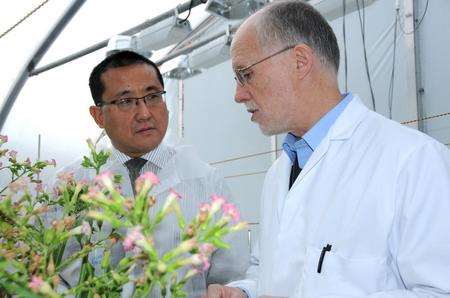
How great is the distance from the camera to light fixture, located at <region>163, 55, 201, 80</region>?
5090 millimetres

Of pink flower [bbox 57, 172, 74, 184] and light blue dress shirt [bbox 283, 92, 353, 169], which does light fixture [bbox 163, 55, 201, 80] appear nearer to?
light blue dress shirt [bbox 283, 92, 353, 169]

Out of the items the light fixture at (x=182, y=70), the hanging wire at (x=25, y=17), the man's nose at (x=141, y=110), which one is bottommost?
the man's nose at (x=141, y=110)

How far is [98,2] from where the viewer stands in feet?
20.1

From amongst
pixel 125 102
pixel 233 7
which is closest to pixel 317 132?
pixel 125 102

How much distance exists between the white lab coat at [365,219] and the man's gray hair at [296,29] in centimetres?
16

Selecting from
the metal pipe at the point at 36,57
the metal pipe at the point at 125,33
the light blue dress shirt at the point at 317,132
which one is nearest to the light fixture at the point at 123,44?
the metal pipe at the point at 125,33

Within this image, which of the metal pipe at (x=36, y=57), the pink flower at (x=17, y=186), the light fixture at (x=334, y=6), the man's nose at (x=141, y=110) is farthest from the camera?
the metal pipe at (x=36, y=57)

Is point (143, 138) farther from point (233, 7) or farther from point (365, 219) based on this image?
point (233, 7)

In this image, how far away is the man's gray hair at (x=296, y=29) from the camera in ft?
4.63

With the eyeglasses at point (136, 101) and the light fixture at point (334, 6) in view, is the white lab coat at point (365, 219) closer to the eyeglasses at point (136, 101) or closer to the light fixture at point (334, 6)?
the eyeglasses at point (136, 101)

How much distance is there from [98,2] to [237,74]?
16.6 feet

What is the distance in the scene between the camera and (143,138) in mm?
1742

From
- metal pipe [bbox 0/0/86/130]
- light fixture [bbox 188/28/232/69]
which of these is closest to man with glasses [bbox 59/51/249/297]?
light fixture [bbox 188/28/232/69]

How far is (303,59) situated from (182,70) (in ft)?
12.5
